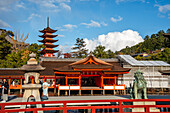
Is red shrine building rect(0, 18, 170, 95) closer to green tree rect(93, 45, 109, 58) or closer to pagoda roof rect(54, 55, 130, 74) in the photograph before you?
pagoda roof rect(54, 55, 130, 74)

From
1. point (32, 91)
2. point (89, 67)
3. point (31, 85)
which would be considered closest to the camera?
point (31, 85)

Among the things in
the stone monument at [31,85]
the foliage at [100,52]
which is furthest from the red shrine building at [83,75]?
the foliage at [100,52]

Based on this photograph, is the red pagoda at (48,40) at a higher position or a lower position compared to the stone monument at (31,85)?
higher

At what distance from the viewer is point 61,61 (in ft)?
100

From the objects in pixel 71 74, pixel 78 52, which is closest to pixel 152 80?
pixel 71 74

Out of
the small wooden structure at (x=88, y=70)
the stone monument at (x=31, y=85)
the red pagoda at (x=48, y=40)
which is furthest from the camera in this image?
the red pagoda at (x=48, y=40)

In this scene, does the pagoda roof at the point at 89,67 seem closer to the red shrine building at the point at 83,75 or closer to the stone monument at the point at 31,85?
the red shrine building at the point at 83,75

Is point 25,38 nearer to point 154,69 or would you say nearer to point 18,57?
point 18,57

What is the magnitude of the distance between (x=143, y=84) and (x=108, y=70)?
8595 mm

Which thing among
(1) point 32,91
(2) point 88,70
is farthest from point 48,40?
(1) point 32,91

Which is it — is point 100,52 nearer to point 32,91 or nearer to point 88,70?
point 88,70

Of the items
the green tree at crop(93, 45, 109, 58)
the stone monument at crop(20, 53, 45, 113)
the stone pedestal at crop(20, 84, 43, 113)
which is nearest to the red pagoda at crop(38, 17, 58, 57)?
the green tree at crop(93, 45, 109, 58)

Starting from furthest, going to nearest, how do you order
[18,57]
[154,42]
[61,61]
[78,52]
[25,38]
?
[154,42] → [78,52] → [25,38] → [18,57] → [61,61]

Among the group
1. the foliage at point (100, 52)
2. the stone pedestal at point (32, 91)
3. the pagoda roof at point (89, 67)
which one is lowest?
the stone pedestal at point (32, 91)
